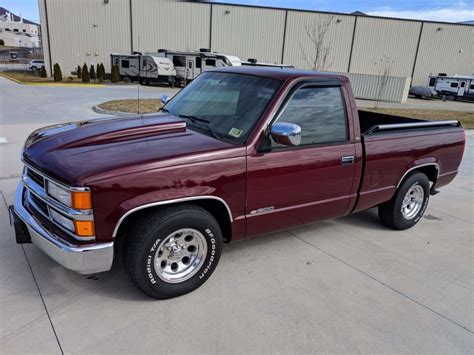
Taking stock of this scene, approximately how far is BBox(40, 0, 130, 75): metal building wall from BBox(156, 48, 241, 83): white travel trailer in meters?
7.01

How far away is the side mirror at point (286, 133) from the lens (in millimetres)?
3092

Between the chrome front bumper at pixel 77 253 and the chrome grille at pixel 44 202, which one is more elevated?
the chrome grille at pixel 44 202

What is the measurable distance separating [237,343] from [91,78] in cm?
3382

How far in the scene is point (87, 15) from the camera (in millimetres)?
37719

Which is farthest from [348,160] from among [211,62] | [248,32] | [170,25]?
[248,32]

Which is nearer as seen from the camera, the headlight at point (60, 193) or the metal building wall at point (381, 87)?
the headlight at point (60, 193)

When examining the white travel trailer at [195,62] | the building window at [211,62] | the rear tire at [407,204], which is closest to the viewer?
the rear tire at [407,204]

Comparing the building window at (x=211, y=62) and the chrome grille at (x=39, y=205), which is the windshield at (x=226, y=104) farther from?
the building window at (x=211, y=62)

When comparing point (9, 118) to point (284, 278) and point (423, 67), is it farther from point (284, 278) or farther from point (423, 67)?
point (423, 67)

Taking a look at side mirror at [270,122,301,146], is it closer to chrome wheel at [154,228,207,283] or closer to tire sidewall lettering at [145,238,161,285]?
chrome wheel at [154,228,207,283]

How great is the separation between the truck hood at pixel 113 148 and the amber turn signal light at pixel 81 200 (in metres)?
0.07

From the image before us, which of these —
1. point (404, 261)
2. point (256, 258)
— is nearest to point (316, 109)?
point (256, 258)

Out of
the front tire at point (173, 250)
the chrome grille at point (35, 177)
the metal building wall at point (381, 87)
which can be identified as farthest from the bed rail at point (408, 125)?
the metal building wall at point (381, 87)

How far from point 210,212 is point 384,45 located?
49329mm
